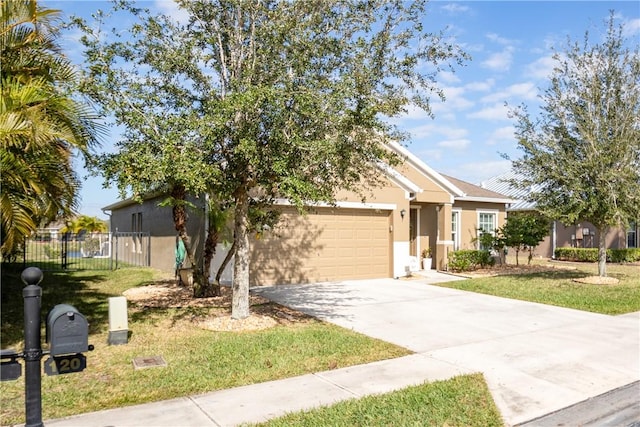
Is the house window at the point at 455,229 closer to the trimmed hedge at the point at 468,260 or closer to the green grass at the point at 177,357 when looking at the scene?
the trimmed hedge at the point at 468,260

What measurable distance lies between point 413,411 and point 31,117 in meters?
6.36

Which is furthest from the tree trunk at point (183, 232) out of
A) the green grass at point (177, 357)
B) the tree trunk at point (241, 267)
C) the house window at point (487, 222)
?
the house window at point (487, 222)

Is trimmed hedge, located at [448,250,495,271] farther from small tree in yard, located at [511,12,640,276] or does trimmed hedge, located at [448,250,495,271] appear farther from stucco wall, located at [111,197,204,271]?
stucco wall, located at [111,197,204,271]

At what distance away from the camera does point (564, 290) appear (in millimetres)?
13453

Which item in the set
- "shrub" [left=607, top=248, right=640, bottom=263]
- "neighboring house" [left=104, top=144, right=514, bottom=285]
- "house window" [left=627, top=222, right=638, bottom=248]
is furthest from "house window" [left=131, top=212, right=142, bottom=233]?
"house window" [left=627, top=222, right=638, bottom=248]

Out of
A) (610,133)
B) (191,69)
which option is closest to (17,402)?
(191,69)

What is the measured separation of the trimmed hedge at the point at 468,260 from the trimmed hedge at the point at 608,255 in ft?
25.3

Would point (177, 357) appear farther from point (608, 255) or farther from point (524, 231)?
point (608, 255)

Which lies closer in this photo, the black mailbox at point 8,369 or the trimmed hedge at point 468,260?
Answer: the black mailbox at point 8,369

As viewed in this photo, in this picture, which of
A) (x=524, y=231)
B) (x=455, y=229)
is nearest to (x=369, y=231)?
(x=455, y=229)

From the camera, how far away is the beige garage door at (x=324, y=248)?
14.1m

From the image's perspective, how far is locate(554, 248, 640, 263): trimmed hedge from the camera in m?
23.4

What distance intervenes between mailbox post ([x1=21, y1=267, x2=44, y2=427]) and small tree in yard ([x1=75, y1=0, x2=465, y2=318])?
4.02 meters

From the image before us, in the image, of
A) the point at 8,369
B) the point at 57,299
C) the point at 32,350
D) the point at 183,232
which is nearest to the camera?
the point at 8,369
